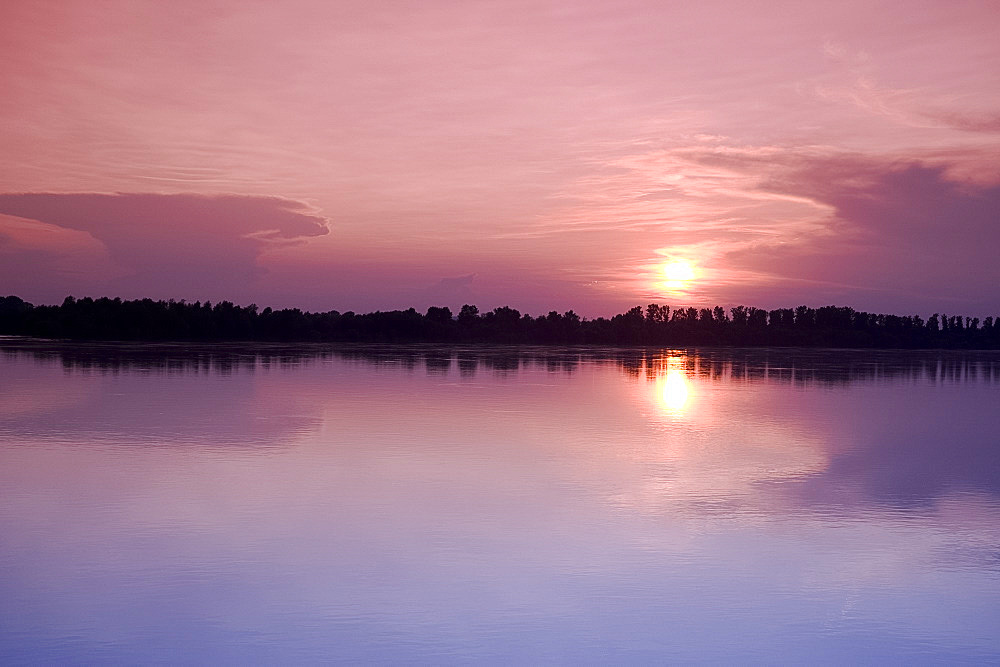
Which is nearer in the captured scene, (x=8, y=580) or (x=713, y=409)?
(x=8, y=580)

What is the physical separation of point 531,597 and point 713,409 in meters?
14.6

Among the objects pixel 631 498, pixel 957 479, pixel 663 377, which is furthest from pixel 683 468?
pixel 663 377

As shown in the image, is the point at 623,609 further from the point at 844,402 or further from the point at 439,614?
the point at 844,402

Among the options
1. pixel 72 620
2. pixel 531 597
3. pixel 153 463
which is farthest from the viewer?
pixel 153 463

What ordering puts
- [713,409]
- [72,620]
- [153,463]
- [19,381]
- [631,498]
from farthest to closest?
[19,381] → [713,409] → [153,463] → [631,498] → [72,620]

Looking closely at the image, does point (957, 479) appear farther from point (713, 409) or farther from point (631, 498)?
point (713, 409)

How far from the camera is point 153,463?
454 inches

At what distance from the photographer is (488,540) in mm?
8078

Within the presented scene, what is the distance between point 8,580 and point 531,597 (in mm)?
3795

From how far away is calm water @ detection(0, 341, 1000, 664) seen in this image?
5809 millimetres

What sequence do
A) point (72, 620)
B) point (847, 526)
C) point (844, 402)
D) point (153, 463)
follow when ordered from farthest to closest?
point (844, 402)
point (153, 463)
point (847, 526)
point (72, 620)

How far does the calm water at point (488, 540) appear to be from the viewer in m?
5.81

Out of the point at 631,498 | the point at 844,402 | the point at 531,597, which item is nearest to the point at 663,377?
the point at 844,402

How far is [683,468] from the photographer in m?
12.1
